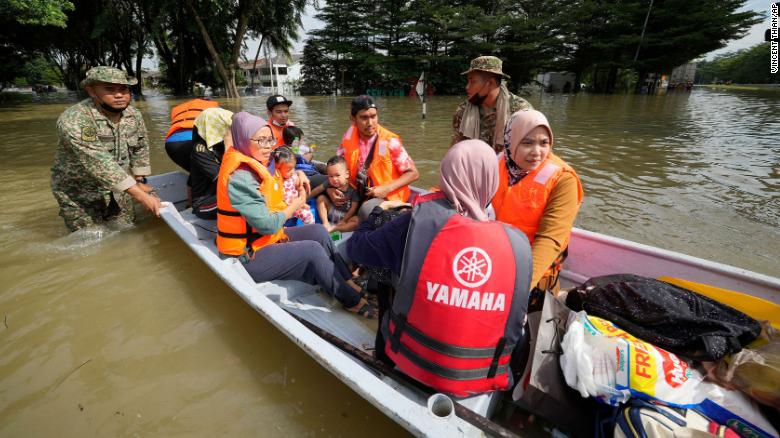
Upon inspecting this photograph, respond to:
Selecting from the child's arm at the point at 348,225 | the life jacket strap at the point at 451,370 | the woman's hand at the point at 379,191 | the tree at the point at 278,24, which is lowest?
the child's arm at the point at 348,225

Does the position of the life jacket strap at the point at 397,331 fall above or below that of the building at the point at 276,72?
below

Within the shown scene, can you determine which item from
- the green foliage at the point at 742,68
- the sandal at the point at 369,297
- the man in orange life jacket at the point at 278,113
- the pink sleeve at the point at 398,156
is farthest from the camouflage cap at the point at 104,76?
the green foliage at the point at 742,68

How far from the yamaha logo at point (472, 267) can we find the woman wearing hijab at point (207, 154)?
2.55 m

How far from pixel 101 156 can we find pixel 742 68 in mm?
81535

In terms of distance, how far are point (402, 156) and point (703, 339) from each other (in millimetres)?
2510

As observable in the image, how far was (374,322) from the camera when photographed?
2.58m

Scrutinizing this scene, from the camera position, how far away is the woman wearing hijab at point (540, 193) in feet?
6.67

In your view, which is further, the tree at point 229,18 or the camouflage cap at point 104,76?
the tree at point 229,18

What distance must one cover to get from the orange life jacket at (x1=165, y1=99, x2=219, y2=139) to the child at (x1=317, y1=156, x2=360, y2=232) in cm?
154

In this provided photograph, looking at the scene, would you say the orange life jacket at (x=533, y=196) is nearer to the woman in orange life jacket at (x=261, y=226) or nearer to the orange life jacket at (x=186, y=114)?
the woman in orange life jacket at (x=261, y=226)

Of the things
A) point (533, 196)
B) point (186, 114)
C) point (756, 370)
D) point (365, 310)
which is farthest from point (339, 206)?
point (756, 370)

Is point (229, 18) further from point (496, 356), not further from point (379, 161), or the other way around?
point (496, 356)

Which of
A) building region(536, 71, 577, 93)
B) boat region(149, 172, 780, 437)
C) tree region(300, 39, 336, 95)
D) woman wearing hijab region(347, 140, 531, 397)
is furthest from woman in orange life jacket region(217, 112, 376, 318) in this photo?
building region(536, 71, 577, 93)

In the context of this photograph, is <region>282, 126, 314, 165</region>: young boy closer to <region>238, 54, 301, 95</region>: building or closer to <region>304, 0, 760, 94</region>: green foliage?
<region>304, 0, 760, 94</region>: green foliage
